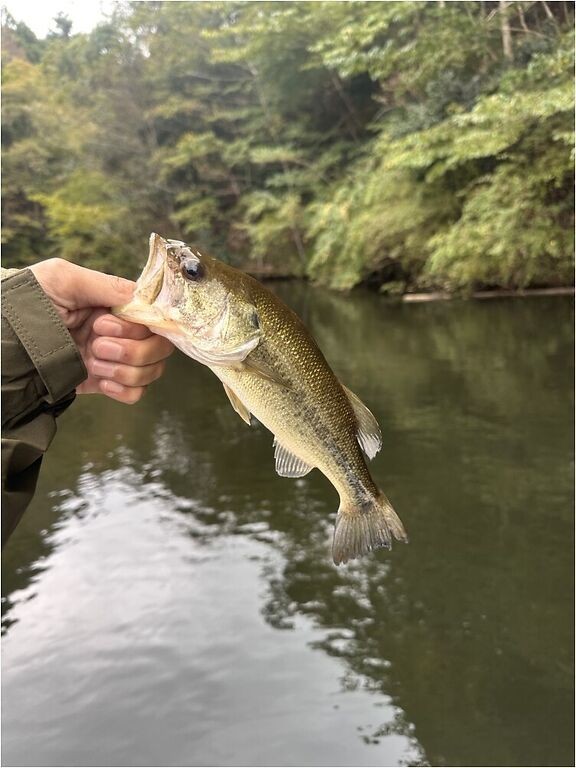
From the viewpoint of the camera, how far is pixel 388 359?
12242 mm

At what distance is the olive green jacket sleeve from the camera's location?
1647 millimetres

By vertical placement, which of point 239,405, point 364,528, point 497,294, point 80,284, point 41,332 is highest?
point 80,284

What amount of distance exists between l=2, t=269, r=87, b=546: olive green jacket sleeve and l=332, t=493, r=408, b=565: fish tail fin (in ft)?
2.67

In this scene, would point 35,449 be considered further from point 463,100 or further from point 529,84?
point 463,100

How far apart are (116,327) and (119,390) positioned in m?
0.24

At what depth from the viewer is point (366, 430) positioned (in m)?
1.83

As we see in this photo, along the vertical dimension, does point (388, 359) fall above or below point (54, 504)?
above

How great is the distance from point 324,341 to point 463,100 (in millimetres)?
7390

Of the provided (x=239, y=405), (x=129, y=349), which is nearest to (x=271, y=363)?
(x=239, y=405)

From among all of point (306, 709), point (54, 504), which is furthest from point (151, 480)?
point (306, 709)

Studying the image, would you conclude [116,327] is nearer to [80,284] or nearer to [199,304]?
[80,284]

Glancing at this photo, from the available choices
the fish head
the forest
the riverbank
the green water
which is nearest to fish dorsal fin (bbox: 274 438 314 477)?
the fish head

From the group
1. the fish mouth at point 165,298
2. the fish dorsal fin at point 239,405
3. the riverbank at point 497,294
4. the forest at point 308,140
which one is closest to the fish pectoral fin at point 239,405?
the fish dorsal fin at point 239,405

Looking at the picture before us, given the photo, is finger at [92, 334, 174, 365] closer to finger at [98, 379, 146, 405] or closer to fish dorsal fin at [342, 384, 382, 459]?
finger at [98, 379, 146, 405]
